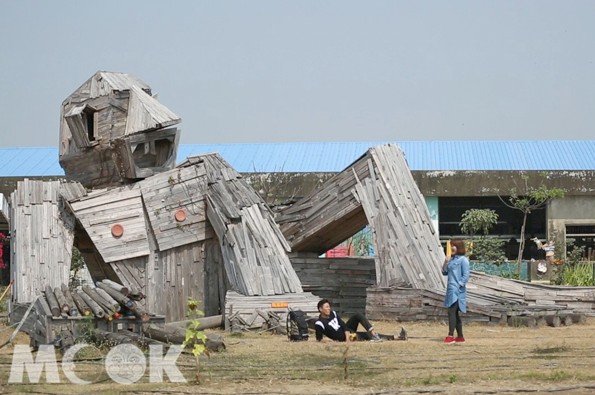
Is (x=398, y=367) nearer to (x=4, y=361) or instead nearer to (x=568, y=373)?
(x=568, y=373)

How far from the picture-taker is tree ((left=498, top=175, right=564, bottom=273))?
31.5m

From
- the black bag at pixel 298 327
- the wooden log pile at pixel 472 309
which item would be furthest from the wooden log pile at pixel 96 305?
the wooden log pile at pixel 472 309

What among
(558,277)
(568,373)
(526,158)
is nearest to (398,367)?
(568,373)

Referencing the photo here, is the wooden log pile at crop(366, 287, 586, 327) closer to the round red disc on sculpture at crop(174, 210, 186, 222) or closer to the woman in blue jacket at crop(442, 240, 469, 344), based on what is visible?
the woman in blue jacket at crop(442, 240, 469, 344)

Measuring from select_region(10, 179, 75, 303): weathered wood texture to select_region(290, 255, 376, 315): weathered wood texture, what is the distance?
4820 mm

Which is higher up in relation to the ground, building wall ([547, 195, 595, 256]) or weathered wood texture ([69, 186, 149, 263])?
building wall ([547, 195, 595, 256])

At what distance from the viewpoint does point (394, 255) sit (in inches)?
810

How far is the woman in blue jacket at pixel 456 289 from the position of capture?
1647 cm

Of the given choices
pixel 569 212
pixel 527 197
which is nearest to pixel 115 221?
pixel 527 197

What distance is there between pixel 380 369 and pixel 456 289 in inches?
138

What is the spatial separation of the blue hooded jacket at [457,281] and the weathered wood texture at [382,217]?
3470 mm

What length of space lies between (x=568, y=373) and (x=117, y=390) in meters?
4.77

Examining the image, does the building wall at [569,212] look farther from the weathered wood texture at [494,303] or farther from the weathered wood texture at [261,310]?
the weathered wood texture at [261,310]

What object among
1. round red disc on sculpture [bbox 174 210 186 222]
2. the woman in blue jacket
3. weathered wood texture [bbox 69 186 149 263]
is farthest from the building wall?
the woman in blue jacket
